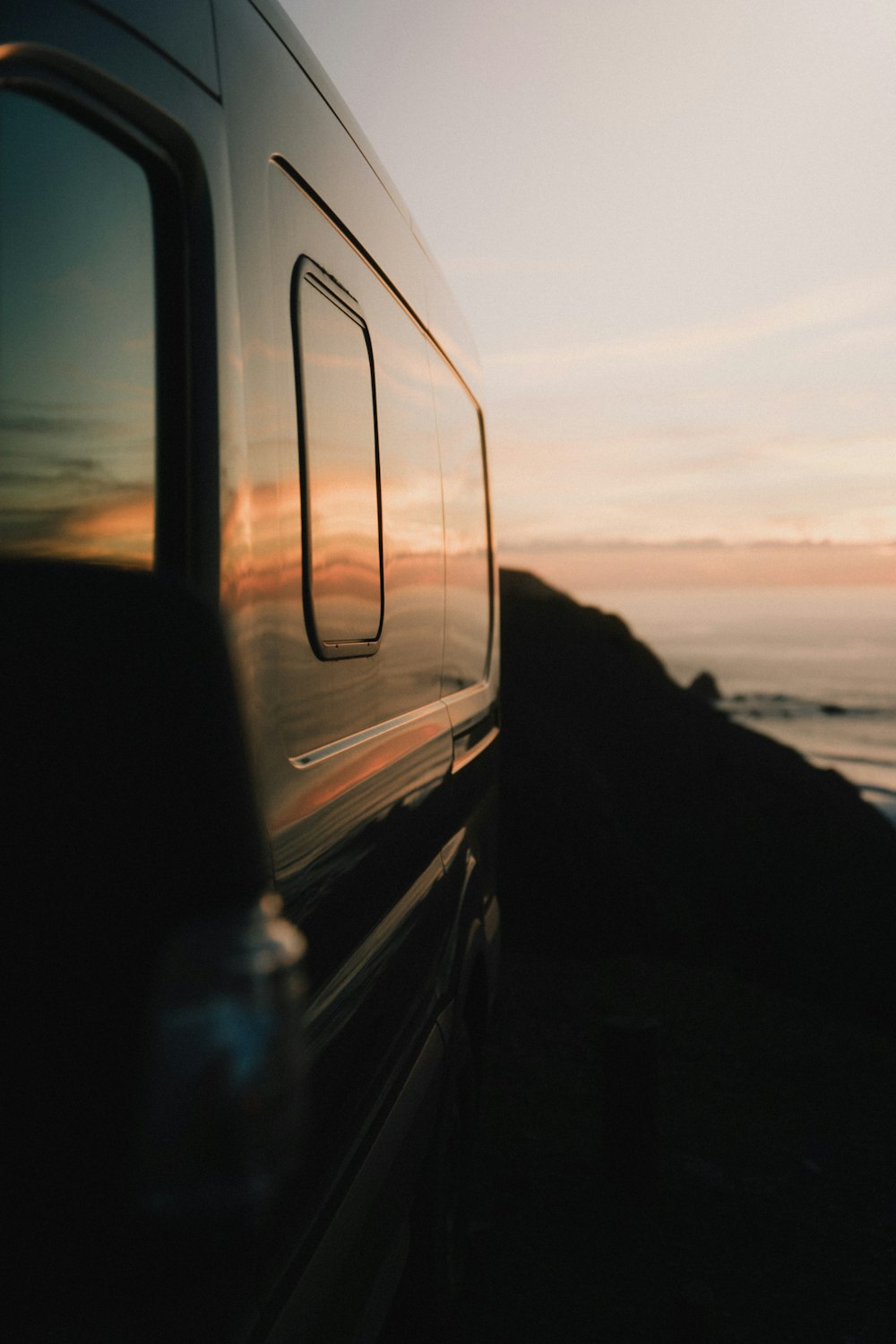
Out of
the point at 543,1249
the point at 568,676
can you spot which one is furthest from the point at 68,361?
the point at 568,676

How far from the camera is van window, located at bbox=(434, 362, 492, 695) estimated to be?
11.0 ft

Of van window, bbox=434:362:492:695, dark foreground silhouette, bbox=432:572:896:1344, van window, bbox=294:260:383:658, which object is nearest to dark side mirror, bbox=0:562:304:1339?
van window, bbox=294:260:383:658

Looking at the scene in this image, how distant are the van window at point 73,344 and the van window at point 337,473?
17.6 inches

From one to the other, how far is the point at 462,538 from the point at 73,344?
2.56 metres

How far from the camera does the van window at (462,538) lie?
132 inches

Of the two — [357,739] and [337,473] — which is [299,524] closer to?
[337,473]

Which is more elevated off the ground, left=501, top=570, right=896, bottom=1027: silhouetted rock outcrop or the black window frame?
the black window frame

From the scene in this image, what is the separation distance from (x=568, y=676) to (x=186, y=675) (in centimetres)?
1144

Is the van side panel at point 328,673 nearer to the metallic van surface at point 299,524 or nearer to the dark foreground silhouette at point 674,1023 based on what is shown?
the metallic van surface at point 299,524

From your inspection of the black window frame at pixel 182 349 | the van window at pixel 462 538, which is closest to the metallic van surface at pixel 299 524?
the black window frame at pixel 182 349

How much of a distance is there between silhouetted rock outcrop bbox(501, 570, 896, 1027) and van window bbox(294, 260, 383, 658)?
21.0 feet

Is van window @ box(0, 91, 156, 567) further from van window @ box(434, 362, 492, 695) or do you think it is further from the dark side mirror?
van window @ box(434, 362, 492, 695)

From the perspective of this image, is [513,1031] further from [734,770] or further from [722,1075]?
[734,770]

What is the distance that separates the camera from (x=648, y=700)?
12352mm
